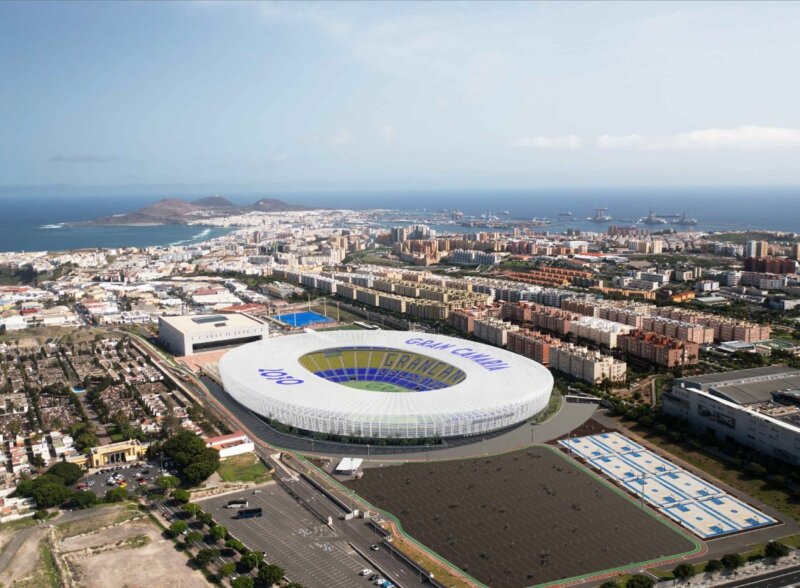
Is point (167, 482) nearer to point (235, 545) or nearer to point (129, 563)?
point (129, 563)

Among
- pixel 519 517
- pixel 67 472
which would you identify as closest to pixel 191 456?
pixel 67 472

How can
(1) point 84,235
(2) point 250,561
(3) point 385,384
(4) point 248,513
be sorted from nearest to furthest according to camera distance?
(2) point 250,561, (4) point 248,513, (3) point 385,384, (1) point 84,235

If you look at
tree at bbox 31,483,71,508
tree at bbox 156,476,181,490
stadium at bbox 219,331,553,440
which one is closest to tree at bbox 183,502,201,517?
tree at bbox 156,476,181,490

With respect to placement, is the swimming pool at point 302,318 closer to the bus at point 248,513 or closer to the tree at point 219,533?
the bus at point 248,513

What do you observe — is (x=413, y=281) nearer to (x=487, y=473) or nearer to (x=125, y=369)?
(x=125, y=369)

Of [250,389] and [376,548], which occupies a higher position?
[250,389]

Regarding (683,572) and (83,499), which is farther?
(83,499)

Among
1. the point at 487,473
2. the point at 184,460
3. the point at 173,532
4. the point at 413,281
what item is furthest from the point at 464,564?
the point at 413,281
